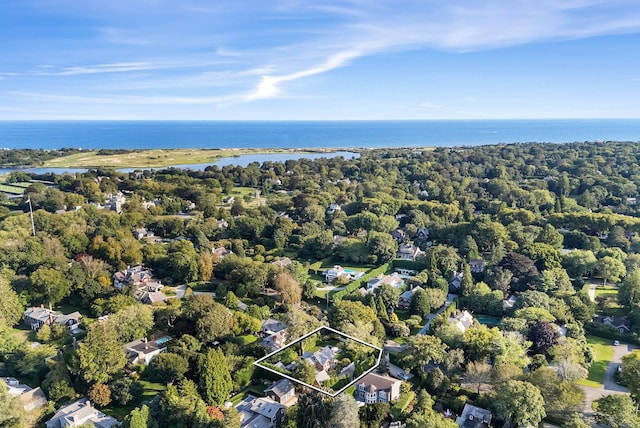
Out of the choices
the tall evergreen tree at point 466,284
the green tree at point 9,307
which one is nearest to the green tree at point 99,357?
the green tree at point 9,307

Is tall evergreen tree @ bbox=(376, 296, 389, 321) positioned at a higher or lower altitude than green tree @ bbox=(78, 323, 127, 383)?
lower

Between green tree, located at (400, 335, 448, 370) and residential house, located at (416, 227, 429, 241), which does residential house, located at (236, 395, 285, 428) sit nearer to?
green tree, located at (400, 335, 448, 370)

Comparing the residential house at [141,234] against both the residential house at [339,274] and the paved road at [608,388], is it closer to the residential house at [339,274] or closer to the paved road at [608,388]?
the residential house at [339,274]

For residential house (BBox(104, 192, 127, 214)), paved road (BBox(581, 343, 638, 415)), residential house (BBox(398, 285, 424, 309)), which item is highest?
residential house (BBox(104, 192, 127, 214))

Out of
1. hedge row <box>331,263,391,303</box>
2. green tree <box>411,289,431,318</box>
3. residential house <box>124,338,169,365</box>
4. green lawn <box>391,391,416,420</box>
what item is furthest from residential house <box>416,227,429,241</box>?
residential house <box>124,338,169,365</box>

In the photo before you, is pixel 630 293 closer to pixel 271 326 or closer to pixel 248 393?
pixel 271 326

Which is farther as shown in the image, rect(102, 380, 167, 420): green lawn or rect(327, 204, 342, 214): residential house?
rect(327, 204, 342, 214): residential house
